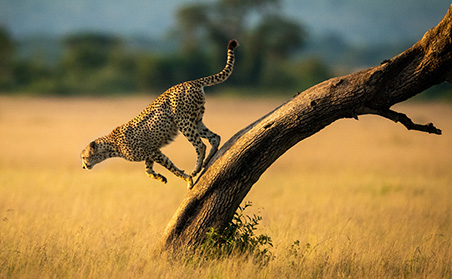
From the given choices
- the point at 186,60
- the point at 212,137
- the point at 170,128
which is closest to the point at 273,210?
the point at 212,137

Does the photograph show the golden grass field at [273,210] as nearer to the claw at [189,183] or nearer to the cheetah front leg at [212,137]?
the claw at [189,183]

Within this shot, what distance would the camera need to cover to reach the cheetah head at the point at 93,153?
6.42 m

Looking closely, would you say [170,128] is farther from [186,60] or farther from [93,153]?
[186,60]

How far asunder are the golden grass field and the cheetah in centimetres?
90

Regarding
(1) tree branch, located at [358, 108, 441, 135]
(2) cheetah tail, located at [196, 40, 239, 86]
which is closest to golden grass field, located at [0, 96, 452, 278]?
(1) tree branch, located at [358, 108, 441, 135]

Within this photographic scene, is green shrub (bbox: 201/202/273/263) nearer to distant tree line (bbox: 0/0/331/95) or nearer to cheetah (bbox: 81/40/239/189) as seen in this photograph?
cheetah (bbox: 81/40/239/189)

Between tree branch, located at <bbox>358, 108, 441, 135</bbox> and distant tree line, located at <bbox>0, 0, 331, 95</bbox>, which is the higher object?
→ distant tree line, located at <bbox>0, 0, 331, 95</bbox>

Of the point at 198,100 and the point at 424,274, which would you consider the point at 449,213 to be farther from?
the point at 198,100

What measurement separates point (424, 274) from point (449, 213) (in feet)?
11.8

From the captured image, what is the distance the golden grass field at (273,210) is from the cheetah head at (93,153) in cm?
78

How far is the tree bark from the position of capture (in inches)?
190

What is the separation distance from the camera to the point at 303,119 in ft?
16.5

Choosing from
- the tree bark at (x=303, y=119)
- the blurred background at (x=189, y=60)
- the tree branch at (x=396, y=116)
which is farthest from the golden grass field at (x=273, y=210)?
the blurred background at (x=189, y=60)

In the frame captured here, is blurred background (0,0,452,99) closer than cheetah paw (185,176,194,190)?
No
